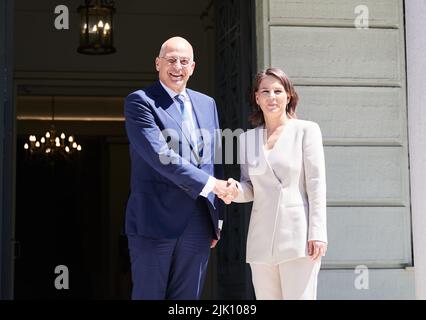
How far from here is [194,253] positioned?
13.8 ft

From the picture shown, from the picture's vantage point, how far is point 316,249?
4.09 metres

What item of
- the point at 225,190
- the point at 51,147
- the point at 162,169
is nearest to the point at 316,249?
the point at 225,190

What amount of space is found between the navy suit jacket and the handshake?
0.05 metres

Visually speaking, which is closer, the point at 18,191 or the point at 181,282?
the point at 181,282

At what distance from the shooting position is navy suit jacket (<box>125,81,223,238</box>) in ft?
13.6

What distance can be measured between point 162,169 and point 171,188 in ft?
0.52

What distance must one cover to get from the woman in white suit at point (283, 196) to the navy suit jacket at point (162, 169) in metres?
0.22

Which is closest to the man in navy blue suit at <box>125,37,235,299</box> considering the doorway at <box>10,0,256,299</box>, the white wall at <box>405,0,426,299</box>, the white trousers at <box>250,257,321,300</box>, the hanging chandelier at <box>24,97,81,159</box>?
the white trousers at <box>250,257,321,300</box>

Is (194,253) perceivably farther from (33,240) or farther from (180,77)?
(33,240)

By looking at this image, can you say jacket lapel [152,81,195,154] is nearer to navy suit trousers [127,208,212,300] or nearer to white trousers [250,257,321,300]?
navy suit trousers [127,208,212,300]

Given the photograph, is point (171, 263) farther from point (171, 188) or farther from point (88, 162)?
point (88, 162)
